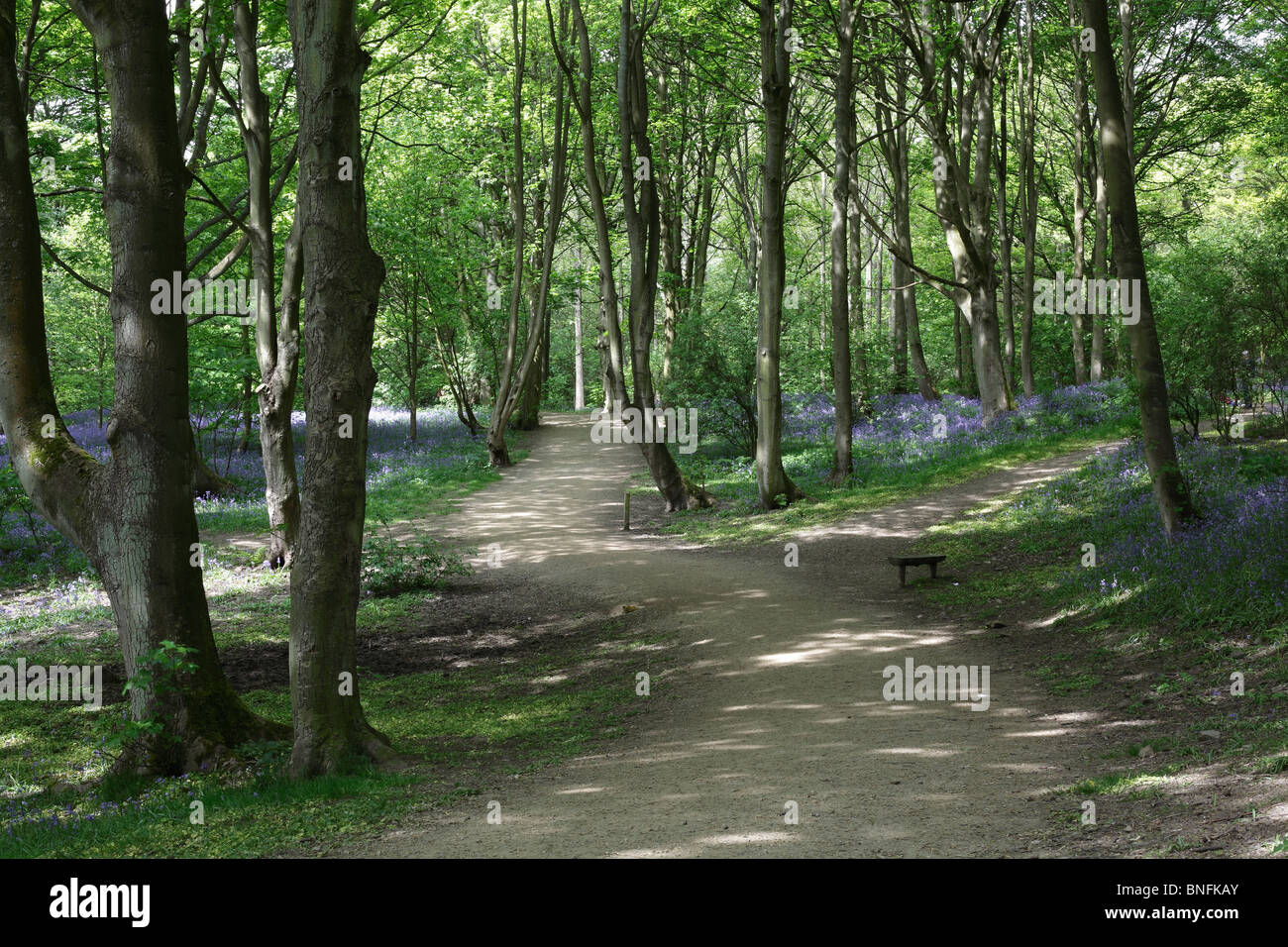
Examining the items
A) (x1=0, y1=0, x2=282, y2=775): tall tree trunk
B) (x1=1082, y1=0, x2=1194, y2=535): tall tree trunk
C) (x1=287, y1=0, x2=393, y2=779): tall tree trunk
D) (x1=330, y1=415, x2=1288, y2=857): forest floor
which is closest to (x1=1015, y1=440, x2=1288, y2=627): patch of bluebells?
(x1=1082, y1=0, x2=1194, y2=535): tall tree trunk

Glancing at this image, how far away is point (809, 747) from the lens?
7.26m

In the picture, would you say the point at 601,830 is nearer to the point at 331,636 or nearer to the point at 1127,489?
the point at 331,636

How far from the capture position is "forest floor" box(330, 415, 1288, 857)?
521 centimetres

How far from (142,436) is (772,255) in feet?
41.4

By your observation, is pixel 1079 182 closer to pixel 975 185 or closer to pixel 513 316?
pixel 975 185

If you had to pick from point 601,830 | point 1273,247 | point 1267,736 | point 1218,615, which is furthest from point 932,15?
point 601,830

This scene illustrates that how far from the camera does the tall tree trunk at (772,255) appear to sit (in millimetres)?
17484

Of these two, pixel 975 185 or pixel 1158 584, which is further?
pixel 975 185

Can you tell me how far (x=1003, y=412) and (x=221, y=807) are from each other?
796 inches

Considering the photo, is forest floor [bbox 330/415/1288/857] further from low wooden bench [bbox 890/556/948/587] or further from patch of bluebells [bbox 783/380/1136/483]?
patch of bluebells [bbox 783/380/1136/483]

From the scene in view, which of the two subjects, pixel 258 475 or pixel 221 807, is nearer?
pixel 221 807

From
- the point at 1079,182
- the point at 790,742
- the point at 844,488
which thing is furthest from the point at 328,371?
the point at 1079,182

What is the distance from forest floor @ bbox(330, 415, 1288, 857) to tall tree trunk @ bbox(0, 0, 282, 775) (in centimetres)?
242

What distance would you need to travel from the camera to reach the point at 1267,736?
245 inches
